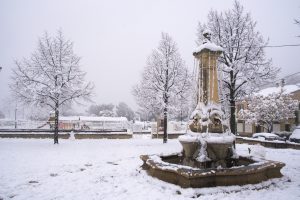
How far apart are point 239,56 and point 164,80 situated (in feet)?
19.3

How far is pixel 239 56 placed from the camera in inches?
706

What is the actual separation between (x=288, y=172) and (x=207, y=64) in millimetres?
4946

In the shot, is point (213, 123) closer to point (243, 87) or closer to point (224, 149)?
point (224, 149)

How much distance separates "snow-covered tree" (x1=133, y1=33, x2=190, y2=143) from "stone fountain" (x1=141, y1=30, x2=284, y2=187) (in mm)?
10046

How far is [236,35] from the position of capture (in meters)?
18.1

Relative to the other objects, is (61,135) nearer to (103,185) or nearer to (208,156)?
(103,185)

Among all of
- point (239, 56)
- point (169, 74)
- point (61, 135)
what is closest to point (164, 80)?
point (169, 74)

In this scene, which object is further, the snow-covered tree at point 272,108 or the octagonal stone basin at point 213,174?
the snow-covered tree at point 272,108

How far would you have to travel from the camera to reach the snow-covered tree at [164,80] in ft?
67.4

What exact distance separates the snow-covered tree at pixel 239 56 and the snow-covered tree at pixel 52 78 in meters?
9.32

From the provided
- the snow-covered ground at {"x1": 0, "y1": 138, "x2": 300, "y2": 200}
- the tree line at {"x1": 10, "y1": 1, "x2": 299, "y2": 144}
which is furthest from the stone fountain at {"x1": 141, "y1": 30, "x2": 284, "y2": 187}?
the tree line at {"x1": 10, "y1": 1, "x2": 299, "y2": 144}

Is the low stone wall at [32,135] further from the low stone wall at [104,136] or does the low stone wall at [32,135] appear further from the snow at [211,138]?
the snow at [211,138]

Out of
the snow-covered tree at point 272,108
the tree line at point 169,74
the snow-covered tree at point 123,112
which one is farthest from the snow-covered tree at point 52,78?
the snow-covered tree at point 123,112

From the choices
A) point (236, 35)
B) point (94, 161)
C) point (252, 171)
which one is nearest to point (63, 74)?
point (94, 161)
